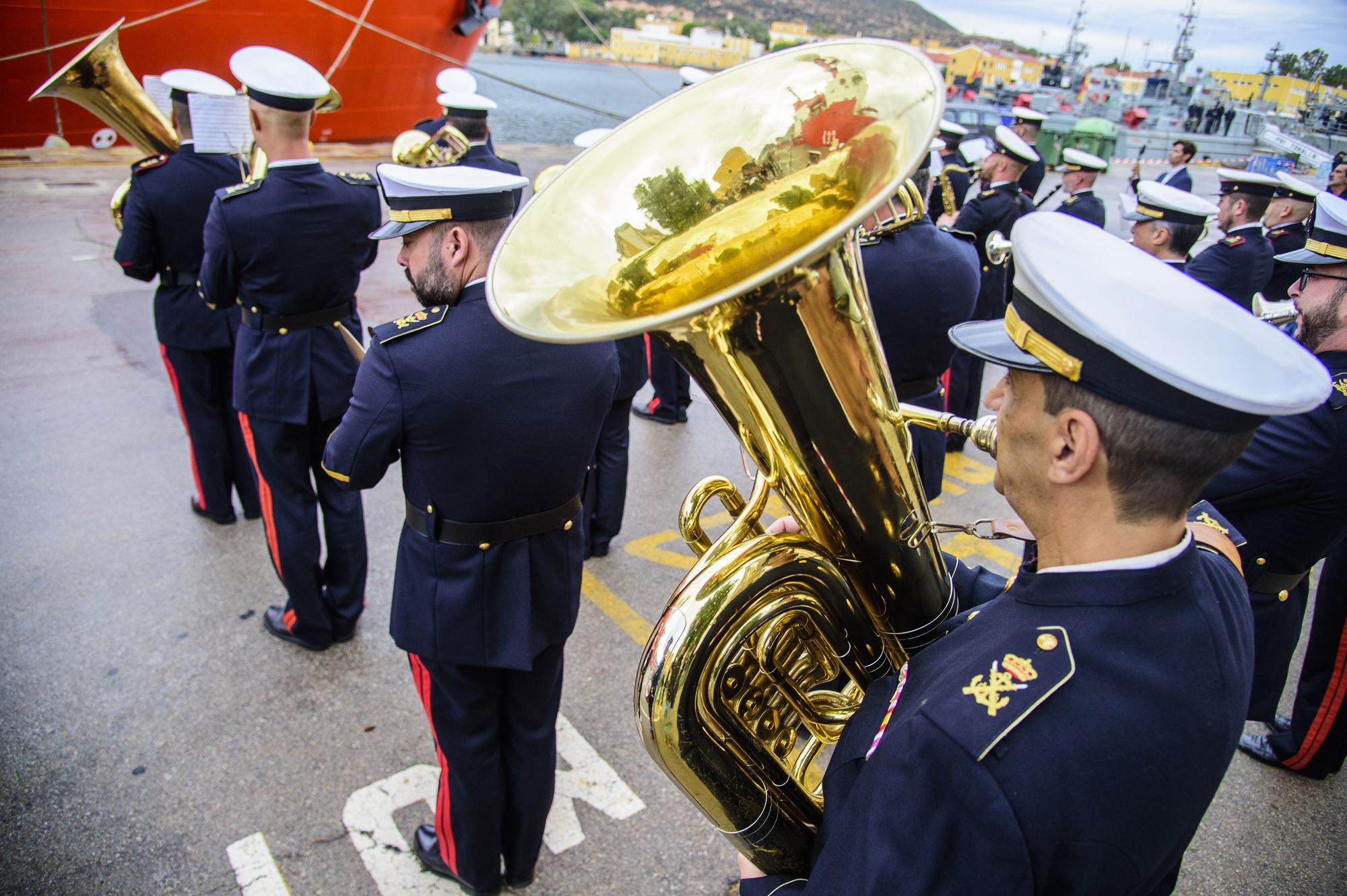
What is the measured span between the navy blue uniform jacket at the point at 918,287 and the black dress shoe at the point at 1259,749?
193 cm

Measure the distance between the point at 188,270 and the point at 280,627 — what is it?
5.87ft

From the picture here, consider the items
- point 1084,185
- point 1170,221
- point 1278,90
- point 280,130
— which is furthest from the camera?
point 1278,90

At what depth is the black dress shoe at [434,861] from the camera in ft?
7.89

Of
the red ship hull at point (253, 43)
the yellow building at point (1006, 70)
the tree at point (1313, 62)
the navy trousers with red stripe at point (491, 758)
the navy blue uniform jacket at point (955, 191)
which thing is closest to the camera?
the navy trousers with red stripe at point (491, 758)

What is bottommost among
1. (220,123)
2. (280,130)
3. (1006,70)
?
(1006,70)

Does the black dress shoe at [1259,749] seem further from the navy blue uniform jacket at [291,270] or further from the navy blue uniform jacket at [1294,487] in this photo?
the navy blue uniform jacket at [291,270]

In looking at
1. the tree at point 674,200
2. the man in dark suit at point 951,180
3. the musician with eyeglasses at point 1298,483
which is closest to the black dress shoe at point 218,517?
the tree at point 674,200

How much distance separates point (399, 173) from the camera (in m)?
2.14

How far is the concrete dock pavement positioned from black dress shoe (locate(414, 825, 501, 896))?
0.04m

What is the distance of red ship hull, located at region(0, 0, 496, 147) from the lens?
11.1m

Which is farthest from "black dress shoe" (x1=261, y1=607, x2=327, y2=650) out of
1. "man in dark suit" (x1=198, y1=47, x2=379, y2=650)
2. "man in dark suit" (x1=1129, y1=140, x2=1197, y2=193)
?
"man in dark suit" (x1=1129, y1=140, x2=1197, y2=193)

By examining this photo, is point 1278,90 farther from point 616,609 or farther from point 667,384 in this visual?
point 616,609

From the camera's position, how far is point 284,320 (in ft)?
10.4

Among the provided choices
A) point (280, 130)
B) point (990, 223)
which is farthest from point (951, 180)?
point (280, 130)
